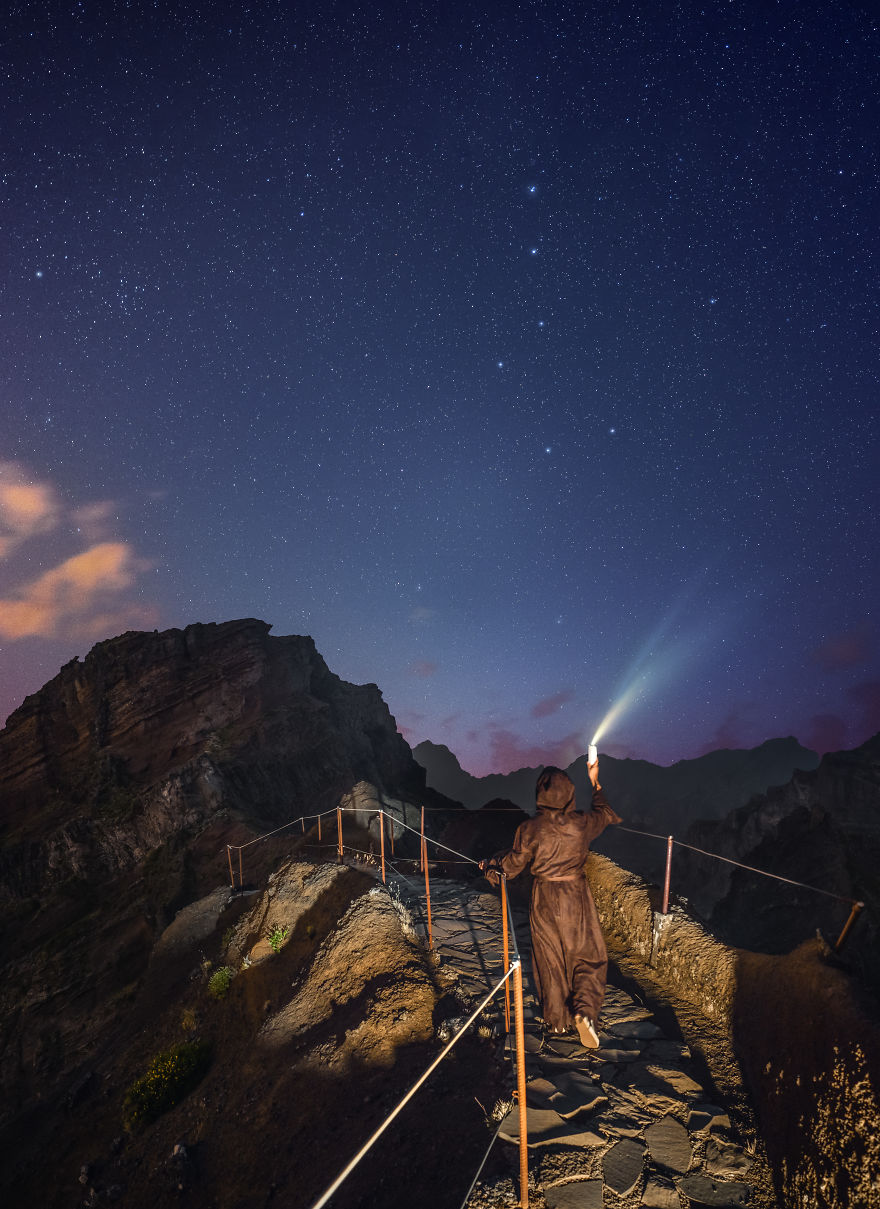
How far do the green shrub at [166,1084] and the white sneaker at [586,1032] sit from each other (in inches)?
260

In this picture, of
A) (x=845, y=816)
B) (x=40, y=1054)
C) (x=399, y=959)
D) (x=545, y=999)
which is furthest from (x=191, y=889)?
(x=845, y=816)

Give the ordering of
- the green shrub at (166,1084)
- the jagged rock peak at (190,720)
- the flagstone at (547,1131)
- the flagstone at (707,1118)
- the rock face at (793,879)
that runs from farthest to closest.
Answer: the jagged rock peak at (190,720)
the rock face at (793,879)
the green shrub at (166,1084)
the flagstone at (707,1118)
the flagstone at (547,1131)

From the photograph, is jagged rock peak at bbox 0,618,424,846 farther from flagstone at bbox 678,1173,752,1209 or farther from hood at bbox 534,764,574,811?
flagstone at bbox 678,1173,752,1209

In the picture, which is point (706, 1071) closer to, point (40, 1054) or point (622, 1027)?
point (622, 1027)

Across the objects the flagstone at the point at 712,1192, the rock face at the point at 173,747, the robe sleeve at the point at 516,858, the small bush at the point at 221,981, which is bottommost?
the small bush at the point at 221,981

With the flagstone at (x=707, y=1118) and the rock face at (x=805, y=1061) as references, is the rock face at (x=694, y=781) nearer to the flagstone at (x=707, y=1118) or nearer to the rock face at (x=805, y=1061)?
the rock face at (x=805, y=1061)

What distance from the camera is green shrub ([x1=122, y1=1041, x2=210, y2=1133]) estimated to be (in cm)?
788

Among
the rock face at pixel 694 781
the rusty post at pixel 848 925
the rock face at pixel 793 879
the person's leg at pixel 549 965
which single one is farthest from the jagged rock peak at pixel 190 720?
the rock face at pixel 694 781

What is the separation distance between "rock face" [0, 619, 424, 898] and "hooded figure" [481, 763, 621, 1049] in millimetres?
28900

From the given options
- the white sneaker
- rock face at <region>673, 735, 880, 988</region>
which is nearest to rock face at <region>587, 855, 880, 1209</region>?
the white sneaker

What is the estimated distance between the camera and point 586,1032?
503 cm

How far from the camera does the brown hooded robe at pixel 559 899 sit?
539 centimetres

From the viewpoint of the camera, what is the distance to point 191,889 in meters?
24.8


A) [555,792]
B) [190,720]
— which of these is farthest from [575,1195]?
[190,720]
